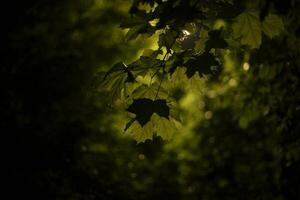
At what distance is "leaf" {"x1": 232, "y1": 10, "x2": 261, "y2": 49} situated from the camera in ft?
7.00

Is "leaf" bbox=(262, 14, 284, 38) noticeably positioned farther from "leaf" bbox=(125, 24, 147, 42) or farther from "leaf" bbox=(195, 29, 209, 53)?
"leaf" bbox=(125, 24, 147, 42)

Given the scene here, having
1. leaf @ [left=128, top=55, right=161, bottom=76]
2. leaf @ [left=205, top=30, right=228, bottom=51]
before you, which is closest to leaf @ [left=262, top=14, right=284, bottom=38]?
leaf @ [left=205, top=30, right=228, bottom=51]

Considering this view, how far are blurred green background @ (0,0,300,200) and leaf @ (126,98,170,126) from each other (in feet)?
9.91

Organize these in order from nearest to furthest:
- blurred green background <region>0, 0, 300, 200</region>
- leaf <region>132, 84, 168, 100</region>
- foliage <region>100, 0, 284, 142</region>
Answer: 1. foliage <region>100, 0, 284, 142</region>
2. leaf <region>132, 84, 168, 100</region>
3. blurred green background <region>0, 0, 300, 200</region>

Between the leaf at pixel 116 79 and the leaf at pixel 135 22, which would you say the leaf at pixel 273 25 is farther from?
the leaf at pixel 116 79

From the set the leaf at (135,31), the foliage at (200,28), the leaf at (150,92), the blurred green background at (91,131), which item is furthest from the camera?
the blurred green background at (91,131)

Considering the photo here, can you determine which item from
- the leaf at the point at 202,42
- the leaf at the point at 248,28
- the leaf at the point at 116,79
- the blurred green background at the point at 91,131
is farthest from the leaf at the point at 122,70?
the blurred green background at the point at 91,131

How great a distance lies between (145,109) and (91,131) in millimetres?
6684

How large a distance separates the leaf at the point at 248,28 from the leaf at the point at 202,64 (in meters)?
0.21

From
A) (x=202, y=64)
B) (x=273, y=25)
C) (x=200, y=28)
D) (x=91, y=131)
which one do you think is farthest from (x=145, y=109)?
(x=91, y=131)

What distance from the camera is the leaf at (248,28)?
2.13 metres

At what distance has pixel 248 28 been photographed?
220cm

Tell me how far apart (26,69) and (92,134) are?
1.88m

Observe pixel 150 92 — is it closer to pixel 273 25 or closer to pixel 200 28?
pixel 200 28
